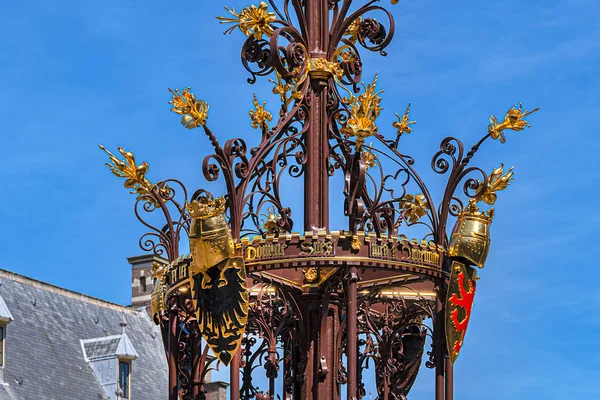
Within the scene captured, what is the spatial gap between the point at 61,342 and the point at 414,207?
36.8 m

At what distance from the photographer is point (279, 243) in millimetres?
25453

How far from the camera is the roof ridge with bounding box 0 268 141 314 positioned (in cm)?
6178

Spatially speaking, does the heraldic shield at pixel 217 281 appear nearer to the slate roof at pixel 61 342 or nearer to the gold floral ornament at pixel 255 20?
the gold floral ornament at pixel 255 20

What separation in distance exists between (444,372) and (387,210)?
8.13 ft

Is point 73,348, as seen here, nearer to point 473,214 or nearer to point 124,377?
point 124,377

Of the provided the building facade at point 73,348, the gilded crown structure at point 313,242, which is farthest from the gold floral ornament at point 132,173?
the building facade at point 73,348

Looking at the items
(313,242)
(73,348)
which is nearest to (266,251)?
(313,242)

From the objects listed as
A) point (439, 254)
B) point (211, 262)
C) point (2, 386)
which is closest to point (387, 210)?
point (439, 254)

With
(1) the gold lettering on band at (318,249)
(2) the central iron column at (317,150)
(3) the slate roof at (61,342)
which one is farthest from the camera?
(3) the slate roof at (61,342)

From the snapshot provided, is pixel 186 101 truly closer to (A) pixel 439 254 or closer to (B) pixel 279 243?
(B) pixel 279 243

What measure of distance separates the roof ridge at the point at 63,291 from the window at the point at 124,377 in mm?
3186

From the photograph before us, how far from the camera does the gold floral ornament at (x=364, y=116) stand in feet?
83.4

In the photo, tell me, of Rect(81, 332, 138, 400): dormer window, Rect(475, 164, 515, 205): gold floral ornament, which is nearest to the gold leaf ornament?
Rect(475, 164, 515, 205): gold floral ornament

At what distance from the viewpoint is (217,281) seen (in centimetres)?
2545
